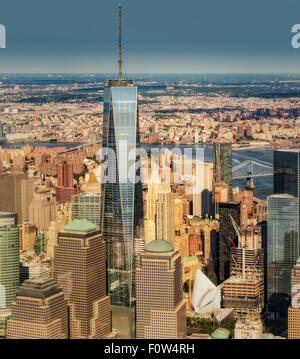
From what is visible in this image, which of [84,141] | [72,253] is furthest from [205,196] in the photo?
[72,253]

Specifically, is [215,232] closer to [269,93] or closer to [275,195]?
[275,195]

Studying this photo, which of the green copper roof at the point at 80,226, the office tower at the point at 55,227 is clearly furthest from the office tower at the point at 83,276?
the office tower at the point at 55,227

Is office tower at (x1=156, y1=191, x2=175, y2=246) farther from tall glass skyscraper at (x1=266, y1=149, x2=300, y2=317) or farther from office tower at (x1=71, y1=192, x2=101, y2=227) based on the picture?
tall glass skyscraper at (x1=266, y1=149, x2=300, y2=317)

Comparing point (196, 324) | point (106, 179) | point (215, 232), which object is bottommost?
point (196, 324)

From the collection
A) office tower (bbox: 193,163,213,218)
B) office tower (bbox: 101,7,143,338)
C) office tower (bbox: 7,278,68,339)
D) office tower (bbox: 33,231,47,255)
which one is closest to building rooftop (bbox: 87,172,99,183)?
office tower (bbox: 101,7,143,338)

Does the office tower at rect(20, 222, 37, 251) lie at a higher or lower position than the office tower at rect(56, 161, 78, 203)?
lower

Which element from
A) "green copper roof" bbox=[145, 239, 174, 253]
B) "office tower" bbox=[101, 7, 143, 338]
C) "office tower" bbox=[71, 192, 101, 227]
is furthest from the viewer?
"office tower" bbox=[71, 192, 101, 227]

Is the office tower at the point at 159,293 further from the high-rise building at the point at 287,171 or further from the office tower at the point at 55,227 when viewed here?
the high-rise building at the point at 287,171
